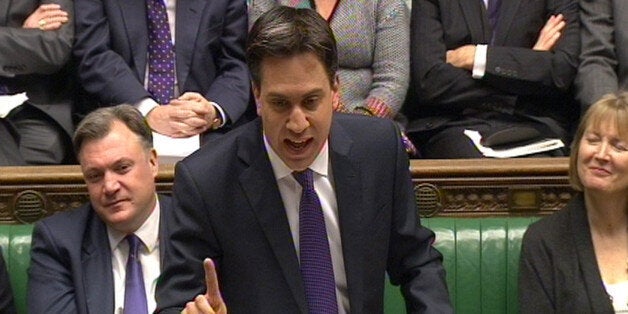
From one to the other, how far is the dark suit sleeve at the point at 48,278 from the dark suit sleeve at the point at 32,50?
0.73 metres

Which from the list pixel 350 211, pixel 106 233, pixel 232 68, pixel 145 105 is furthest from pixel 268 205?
pixel 232 68

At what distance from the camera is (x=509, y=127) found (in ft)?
10.6

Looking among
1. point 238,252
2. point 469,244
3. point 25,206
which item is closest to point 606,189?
point 469,244

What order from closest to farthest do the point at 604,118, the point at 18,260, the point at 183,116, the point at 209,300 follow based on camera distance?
the point at 209,300
the point at 604,118
the point at 18,260
the point at 183,116

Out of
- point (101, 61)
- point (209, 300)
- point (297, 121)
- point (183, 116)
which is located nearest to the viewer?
point (209, 300)

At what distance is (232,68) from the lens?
131 inches

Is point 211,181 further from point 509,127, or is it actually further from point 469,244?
point 509,127

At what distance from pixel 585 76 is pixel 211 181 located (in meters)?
1.75

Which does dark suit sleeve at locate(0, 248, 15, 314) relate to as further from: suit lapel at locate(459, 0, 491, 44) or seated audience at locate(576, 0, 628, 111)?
seated audience at locate(576, 0, 628, 111)

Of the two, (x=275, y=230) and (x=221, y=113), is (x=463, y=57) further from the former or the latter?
(x=275, y=230)

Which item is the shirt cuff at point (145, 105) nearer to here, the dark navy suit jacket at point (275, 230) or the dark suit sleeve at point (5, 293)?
the dark suit sleeve at point (5, 293)

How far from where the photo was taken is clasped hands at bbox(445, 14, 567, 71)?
3.33 meters

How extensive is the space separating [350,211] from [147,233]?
2.77 ft

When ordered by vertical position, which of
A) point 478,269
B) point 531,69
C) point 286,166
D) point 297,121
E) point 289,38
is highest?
point 289,38
